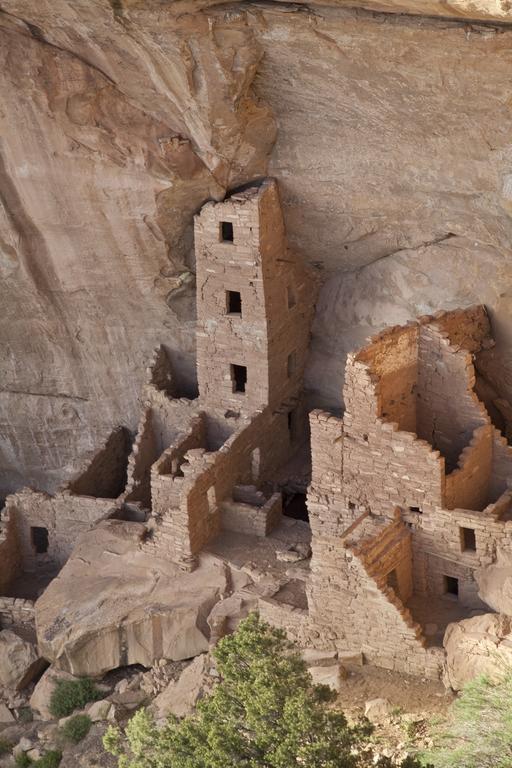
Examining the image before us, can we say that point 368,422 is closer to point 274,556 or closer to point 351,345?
point 274,556

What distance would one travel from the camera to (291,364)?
17000mm

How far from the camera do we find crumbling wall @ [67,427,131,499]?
17.6 m

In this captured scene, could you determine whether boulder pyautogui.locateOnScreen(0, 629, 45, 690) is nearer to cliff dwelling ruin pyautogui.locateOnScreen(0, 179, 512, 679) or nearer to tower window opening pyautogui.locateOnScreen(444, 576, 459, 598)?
cliff dwelling ruin pyautogui.locateOnScreen(0, 179, 512, 679)

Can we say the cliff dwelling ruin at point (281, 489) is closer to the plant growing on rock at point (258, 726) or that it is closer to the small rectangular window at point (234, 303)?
the small rectangular window at point (234, 303)

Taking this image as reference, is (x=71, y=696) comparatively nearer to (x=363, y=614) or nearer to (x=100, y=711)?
(x=100, y=711)

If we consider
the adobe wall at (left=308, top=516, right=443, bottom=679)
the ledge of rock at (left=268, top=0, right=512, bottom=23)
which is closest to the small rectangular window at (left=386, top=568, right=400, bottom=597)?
the adobe wall at (left=308, top=516, right=443, bottom=679)

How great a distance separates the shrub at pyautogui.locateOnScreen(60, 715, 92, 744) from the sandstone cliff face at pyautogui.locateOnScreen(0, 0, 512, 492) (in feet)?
16.0

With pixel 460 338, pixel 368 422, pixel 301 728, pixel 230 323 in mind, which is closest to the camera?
pixel 301 728

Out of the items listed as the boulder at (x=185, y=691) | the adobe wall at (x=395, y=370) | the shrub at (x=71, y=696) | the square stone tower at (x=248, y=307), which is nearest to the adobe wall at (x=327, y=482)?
the adobe wall at (x=395, y=370)

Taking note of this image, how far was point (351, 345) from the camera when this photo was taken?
55.6ft

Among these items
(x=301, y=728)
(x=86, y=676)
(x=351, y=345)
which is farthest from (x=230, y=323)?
(x=301, y=728)

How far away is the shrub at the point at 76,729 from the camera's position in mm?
14594

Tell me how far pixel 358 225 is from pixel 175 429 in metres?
3.56

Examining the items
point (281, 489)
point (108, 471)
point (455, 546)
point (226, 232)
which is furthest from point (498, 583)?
point (108, 471)
